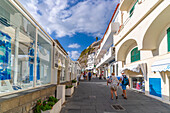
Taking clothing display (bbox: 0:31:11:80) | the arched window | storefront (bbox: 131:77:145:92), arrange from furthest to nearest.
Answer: the arched window, storefront (bbox: 131:77:145:92), clothing display (bbox: 0:31:11:80)

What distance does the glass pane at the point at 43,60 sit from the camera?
14.3 ft

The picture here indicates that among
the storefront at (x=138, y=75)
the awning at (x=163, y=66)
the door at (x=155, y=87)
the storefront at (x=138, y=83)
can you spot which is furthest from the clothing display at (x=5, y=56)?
the storefront at (x=138, y=83)

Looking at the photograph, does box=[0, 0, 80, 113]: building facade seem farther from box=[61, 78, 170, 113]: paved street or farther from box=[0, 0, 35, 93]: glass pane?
box=[61, 78, 170, 113]: paved street

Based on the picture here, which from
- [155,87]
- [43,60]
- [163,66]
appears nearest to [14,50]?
[43,60]

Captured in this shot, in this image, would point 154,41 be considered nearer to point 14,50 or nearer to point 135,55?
point 135,55

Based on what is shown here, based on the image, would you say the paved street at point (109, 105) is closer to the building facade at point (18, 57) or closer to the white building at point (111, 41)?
the building facade at point (18, 57)

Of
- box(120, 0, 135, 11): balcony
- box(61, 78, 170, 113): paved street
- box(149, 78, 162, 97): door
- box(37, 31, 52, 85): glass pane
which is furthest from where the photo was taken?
box(120, 0, 135, 11): balcony

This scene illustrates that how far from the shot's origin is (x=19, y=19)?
313 centimetres

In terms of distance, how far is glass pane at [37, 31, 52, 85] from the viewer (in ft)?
14.3

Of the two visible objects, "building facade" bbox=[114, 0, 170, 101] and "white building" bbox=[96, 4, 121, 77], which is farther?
"white building" bbox=[96, 4, 121, 77]

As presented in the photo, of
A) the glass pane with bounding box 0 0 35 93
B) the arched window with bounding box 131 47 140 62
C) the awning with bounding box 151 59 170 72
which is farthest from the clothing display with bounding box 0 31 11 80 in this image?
the arched window with bounding box 131 47 140 62

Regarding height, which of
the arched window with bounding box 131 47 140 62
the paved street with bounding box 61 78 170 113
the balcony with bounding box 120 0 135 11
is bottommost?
the paved street with bounding box 61 78 170 113

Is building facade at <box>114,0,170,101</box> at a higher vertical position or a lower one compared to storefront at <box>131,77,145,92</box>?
higher

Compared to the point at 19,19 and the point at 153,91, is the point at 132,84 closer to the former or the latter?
the point at 153,91
